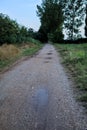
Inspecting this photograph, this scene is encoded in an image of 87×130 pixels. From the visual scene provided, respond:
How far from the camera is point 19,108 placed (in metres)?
8.54

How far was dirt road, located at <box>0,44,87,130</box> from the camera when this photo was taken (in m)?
7.16

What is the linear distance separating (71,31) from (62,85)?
232ft

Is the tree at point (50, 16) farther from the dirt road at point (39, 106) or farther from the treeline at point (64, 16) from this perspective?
the dirt road at point (39, 106)

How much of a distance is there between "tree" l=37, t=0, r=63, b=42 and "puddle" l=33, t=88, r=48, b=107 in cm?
7057

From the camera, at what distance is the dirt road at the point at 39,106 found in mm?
7156

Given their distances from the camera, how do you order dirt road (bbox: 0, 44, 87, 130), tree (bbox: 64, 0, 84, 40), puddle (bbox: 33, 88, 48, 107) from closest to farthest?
dirt road (bbox: 0, 44, 87, 130) < puddle (bbox: 33, 88, 48, 107) < tree (bbox: 64, 0, 84, 40)

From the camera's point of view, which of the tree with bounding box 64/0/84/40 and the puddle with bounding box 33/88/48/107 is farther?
the tree with bounding box 64/0/84/40

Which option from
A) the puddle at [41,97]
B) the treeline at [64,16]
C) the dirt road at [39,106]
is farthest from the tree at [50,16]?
the puddle at [41,97]

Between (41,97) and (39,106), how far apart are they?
4.10 feet

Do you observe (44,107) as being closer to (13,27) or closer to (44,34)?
(13,27)

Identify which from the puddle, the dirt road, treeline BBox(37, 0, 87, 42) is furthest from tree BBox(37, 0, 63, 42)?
the puddle

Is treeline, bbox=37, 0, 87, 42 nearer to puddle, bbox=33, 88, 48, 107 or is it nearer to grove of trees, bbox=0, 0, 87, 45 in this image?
grove of trees, bbox=0, 0, 87, 45

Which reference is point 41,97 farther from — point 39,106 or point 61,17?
point 61,17

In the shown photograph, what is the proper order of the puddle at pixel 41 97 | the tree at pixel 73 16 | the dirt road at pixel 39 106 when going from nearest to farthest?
the dirt road at pixel 39 106 → the puddle at pixel 41 97 → the tree at pixel 73 16
